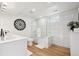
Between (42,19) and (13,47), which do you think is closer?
(13,47)

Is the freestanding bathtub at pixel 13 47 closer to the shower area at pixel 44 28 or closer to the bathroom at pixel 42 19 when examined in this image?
the bathroom at pixel 42 19

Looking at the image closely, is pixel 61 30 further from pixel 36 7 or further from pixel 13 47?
pixel 13 47

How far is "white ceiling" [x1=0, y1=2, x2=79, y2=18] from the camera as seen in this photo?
4.87 ft

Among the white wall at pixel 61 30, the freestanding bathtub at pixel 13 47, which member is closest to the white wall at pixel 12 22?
the freestanding bathtub at pixel 13 47

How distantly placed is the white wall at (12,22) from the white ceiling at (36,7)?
0.08 metres

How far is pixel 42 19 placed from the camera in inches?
62.9

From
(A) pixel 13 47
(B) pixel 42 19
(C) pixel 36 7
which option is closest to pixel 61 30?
(B) pixel 42 19

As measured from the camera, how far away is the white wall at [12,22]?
1.43 m

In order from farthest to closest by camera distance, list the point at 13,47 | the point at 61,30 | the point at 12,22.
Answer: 1. the point at 61,30
2. the point at 12,22
3. the point at 13,47

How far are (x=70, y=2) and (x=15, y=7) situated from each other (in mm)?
1125

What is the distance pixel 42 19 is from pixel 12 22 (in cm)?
61

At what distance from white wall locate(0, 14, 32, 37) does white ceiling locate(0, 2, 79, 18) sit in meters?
0.08

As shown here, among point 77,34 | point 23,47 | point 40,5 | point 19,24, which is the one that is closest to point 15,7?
point 19,24

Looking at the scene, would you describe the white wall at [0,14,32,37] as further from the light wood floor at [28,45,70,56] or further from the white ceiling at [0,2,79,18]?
the light wood floor at [28,45,70,56]
